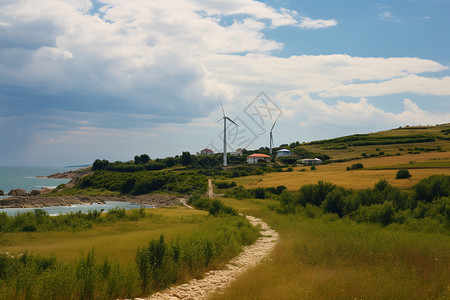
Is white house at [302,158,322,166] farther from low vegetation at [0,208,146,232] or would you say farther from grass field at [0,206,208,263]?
low vegetation at [0,208,146,232]

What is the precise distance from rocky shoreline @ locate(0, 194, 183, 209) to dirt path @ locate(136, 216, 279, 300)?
4563 centimetres

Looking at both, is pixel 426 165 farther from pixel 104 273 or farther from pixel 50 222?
pixel 104 273

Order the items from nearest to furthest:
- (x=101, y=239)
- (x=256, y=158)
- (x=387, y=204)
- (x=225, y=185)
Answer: (x=101, y=239), (x=387, y=204), (x=225, y=185), (x=256, y=158)

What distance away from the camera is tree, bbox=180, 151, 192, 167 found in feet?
362

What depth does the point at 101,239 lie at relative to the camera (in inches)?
898

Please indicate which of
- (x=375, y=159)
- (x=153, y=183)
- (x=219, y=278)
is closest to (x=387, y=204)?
(x=219, y=278)

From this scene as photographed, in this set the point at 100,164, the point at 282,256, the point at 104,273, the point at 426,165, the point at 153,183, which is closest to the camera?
the point at 104,273

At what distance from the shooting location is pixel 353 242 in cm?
1808

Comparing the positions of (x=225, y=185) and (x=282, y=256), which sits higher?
(x=282, y=256)

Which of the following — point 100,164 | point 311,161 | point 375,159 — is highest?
point 100,164

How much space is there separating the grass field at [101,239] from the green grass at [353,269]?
6607 millimetres

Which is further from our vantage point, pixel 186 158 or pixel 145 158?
pixel 145 158

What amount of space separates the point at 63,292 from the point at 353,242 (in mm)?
13706

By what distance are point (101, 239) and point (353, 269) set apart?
52.0 ft
